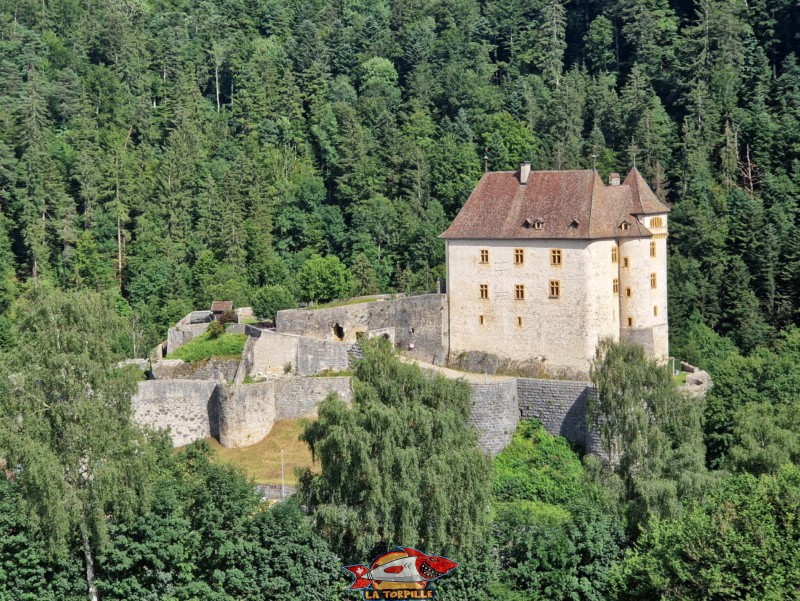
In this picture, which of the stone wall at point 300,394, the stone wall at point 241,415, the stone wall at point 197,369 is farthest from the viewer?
the stone wall at point 197,369

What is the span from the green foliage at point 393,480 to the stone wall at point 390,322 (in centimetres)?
1345

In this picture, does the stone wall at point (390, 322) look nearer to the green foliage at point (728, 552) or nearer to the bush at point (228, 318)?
the bush at point (228, 318)

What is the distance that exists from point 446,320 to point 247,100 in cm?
4346

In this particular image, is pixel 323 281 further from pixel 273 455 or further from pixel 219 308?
pixel 273 455

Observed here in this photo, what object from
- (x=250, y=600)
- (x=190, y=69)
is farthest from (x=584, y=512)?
(x=190, y=69)

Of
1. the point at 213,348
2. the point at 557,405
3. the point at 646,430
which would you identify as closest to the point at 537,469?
the point at 557,405

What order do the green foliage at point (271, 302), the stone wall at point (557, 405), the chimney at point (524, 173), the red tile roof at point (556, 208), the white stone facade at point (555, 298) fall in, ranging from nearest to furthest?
1. the stone wall at point (557, 405)
2. the white stone facade at point (555, 298)
3. the red tile roof at point (556, 208)
4. the chimney at point (524, 173)
5. the green foliage at point (271, 302)

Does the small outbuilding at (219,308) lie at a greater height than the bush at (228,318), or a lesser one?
greater

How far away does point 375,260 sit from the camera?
79062mm

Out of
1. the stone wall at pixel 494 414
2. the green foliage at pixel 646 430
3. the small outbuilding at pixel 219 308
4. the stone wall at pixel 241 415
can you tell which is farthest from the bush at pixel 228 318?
the green foliage at pixel 646 430

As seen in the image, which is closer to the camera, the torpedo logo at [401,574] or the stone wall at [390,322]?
the torpedo logo at [401,574]

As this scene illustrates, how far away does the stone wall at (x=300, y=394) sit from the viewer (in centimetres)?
5297

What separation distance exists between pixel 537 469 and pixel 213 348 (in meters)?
14.2

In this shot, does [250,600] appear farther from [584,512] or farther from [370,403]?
[584,512]
